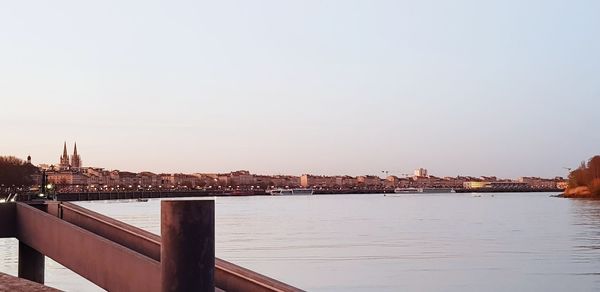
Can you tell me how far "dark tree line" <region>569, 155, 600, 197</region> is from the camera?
15775 centimetres

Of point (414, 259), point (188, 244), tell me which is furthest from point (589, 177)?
point (188, 244)

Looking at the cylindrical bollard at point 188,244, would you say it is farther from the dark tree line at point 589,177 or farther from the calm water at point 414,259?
the dark tree line at point 589,177

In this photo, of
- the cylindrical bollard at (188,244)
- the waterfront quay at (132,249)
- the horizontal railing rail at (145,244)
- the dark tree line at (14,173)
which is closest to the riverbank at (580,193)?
the dark tree line at (14,173)

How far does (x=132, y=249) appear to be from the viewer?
27.1 ft

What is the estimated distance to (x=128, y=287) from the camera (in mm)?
6965

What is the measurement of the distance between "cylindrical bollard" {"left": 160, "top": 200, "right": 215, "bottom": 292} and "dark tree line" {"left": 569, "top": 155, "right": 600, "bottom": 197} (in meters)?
164

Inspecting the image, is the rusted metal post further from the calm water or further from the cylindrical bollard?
the calm water

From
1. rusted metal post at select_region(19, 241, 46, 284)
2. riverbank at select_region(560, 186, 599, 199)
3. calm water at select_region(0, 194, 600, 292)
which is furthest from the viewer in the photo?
riverbank at select_region(560, 186, 599, 199)

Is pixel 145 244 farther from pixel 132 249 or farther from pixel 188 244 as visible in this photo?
pixel 188 244

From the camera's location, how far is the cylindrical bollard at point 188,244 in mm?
3859

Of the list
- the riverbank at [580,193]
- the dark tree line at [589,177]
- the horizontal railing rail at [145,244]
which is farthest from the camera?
the riverbank at [580,193]

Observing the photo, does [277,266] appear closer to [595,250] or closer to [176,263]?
[595,250]

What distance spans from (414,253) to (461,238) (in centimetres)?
1161

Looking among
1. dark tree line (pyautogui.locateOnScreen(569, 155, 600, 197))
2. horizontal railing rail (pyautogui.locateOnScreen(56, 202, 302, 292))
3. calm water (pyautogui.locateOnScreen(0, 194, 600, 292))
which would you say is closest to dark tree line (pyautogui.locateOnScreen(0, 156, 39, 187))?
calm water (pyautogui.locateOnScreen(0, 194, 600, 292))
